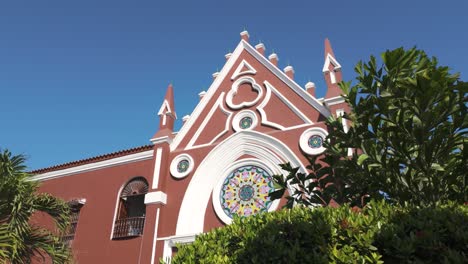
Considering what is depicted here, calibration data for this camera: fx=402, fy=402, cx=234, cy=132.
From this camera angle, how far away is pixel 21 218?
9.59 meters

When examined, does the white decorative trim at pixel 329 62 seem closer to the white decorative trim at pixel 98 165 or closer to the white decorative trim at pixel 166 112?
the white decorative trim at pixel 166 112

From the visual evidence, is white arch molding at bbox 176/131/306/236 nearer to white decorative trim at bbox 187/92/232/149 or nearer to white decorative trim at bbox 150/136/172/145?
white decorative trim at bbox 187/92/232/149

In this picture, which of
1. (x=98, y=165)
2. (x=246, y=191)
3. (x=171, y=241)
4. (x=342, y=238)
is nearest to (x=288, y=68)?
(x=246, y=191)

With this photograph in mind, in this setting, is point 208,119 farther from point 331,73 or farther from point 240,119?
point 331,73

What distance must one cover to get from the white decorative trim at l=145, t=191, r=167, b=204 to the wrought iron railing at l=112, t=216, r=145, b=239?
94 centimetres

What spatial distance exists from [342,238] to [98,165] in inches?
548

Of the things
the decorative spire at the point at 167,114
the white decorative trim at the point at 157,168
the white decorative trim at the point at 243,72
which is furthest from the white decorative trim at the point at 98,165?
the white decorative trim at the point at 243,72

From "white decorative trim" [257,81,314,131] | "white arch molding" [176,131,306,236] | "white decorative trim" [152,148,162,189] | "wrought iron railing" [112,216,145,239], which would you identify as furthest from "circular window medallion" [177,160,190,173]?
"white decorative trim" [257,81,314,131]

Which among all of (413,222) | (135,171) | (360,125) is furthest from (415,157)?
(135,171)

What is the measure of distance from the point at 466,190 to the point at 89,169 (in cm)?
1466

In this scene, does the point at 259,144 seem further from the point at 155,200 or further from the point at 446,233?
the point at 446,233

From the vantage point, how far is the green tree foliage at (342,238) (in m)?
4.36

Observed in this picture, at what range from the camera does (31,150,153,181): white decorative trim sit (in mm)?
16031

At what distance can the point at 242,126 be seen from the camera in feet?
47.6
